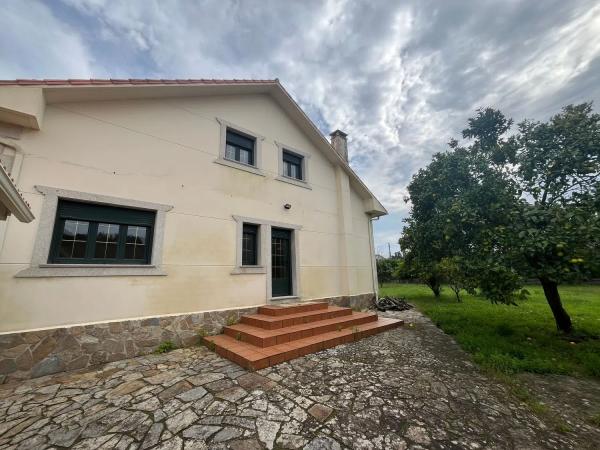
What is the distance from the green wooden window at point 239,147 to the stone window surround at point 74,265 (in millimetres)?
2849

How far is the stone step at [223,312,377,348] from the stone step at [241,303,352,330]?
0.08m

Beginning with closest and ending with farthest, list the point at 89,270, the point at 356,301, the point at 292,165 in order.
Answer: the point at 89,270
the point at 292,165
the point at 356,301

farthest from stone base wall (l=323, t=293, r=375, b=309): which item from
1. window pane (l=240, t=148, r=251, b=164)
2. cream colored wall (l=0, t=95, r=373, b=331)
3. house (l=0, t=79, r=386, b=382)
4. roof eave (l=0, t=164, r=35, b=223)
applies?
roof eave (l=0, t=164, r=35, b=223)

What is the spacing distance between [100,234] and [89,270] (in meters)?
0.76

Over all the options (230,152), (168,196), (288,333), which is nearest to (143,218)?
(168,196)

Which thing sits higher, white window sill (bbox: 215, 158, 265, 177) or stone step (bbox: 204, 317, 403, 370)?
white window sill (bbox: 215, 158, 265, 177)

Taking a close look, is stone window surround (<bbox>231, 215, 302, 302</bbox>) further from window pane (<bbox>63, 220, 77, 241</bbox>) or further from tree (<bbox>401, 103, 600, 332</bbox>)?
tree (<bbox>401, 103, 600, 332</bbox>)

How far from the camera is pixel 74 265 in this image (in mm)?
4320

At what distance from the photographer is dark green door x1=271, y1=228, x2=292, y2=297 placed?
7.46 m

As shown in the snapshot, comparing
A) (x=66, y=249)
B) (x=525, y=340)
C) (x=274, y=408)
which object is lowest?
(x=525, y=340)

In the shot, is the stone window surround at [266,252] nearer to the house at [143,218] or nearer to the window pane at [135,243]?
the house at [143,218]

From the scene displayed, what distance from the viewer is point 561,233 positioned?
4398 mm

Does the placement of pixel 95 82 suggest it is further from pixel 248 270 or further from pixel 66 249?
pixel 248 270

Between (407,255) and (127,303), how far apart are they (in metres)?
13.0
